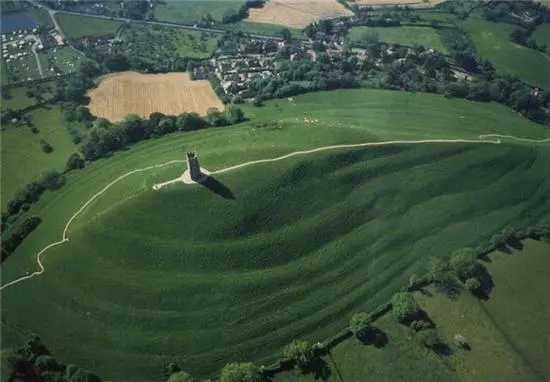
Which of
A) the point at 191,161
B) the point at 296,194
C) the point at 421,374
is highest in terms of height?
the point at 191,161

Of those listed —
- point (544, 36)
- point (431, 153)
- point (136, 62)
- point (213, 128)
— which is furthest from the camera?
point (544, 36)

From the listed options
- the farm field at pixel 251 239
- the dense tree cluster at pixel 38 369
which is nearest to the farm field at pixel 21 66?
the farm field at pixel 251 239

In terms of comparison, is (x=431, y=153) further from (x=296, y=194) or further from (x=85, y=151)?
(x=85, y=151)

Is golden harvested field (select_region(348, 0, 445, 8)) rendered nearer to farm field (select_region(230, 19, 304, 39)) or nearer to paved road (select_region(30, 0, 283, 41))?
farm field (select_region(230, 19, 304, 39))

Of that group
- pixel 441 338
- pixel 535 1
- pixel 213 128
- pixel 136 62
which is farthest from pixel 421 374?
pixel 535 1

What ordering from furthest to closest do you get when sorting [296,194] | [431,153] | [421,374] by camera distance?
1. [431,153]
2. [296,194]
3. [421,374]
